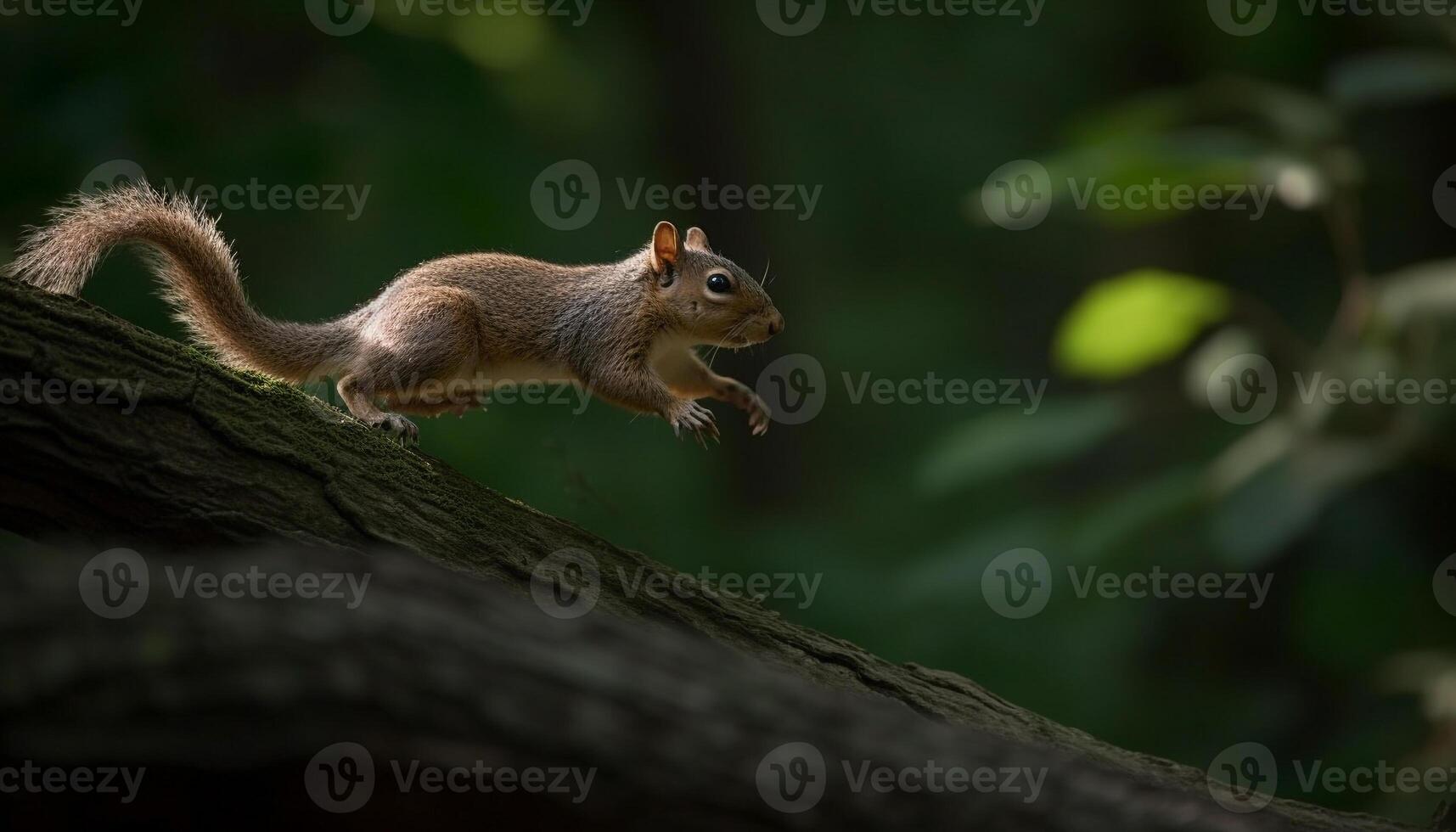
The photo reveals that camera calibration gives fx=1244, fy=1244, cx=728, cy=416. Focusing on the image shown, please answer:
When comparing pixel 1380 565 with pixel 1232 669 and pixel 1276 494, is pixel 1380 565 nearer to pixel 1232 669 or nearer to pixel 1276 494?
pixel 1232 669

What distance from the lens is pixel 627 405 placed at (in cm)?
440

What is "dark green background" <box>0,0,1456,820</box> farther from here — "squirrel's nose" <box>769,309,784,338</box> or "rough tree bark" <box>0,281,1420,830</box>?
"squirrel's nose" <box>769,309,784,338</box>

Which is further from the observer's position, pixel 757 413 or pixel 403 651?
pixel 757 413

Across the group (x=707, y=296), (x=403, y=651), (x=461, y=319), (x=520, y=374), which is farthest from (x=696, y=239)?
(x=403, y=651)

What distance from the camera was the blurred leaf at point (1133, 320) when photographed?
13.9 ft

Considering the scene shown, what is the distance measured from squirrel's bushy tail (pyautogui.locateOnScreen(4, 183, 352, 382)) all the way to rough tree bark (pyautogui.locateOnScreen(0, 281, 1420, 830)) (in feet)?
2.20

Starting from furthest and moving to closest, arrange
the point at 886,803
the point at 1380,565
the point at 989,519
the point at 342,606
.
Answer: the point at 989,519 → the point at 1380,565 → the point at 886,803 → the point at 342,606

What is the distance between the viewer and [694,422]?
4.17 metres

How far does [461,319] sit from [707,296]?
38.8 inches

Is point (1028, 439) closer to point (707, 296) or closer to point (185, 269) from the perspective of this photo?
point (707, 296)

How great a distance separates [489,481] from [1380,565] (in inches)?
177

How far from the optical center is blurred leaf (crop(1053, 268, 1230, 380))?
13.9ft

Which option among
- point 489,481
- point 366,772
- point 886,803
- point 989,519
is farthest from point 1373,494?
point 366,772

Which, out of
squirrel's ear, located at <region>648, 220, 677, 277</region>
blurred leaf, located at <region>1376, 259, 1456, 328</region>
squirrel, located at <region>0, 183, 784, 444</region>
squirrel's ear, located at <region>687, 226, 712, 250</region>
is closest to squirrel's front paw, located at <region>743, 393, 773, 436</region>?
squirrel, located at <region>0, 183, 784, 444</region>
